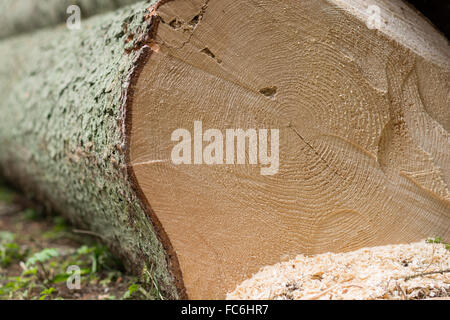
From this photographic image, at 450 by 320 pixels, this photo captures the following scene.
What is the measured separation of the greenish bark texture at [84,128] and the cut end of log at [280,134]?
0.10m

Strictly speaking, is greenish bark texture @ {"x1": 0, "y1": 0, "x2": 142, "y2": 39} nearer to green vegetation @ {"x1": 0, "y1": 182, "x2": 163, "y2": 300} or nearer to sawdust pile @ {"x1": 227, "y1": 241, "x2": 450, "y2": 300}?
green vegetation @ {"x1": 0, "y1": 182, "x2": 163, "y2": 300}

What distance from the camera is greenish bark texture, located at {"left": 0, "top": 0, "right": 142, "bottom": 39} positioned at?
2328 millimetres

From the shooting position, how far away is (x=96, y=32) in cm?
199

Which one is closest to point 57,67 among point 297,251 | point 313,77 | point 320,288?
point 313,77

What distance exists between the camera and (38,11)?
294 cm

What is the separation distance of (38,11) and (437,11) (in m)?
2.56

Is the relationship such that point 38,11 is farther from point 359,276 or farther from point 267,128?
point 359,276

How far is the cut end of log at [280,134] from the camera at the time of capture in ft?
4.65

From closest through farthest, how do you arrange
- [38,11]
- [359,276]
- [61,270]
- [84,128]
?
[359,276] < [84,128] < [61,270] < [38,11]

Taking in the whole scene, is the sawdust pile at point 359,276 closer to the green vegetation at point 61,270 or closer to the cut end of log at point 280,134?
the cut end of log at point 280,134

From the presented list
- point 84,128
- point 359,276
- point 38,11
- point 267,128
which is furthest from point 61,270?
point 38,11

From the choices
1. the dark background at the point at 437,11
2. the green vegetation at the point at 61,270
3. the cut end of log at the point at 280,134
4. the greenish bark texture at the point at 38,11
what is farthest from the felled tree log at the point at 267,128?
the greenish bark texture at the point at 38,11

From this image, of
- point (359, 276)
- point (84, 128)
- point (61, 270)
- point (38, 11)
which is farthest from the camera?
point (38, 11)
